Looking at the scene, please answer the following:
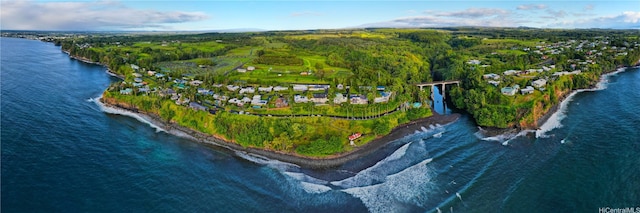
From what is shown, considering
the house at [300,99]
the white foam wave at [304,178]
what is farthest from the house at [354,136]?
the house at [300,99]

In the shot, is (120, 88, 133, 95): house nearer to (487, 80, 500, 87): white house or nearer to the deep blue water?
the deep blue water

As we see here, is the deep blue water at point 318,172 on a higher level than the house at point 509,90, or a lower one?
lower

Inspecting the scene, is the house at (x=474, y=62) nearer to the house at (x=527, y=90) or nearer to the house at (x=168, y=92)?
the house at (x=527, y=90)

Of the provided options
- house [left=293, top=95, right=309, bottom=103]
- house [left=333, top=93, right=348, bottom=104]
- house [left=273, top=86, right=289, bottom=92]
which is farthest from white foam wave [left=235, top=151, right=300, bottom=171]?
house [left=273, top=86, right=289, bottom=92]

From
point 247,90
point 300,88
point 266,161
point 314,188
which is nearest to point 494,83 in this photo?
point 300,88

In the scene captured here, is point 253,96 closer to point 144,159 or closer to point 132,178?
point 144,159

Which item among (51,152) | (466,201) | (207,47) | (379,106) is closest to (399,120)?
(379,106)
